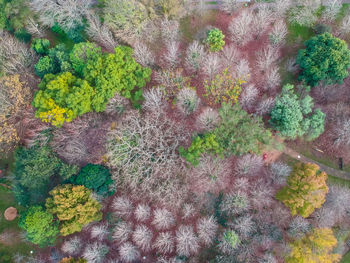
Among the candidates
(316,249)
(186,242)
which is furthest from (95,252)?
(316,249)

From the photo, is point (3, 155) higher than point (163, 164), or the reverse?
point (163, 164)

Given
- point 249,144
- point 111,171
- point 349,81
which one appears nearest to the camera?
point 249,144

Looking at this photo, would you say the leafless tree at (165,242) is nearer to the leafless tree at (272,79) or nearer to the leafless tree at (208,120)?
the leafless tree at (208,120)

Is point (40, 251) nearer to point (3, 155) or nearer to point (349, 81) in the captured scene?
point (3, 155)

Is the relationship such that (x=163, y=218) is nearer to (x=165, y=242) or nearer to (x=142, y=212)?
(x=142, y=212)

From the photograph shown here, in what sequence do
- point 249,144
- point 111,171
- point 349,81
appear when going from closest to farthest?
point 249,144, point 111,171, point 349,81

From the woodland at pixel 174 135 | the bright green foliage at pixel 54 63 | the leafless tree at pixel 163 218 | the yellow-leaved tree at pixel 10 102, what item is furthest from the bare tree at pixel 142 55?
the leafless tree at pixel 163 218

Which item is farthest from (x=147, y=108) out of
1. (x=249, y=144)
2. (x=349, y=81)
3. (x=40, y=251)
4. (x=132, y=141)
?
(x=349, y=81)

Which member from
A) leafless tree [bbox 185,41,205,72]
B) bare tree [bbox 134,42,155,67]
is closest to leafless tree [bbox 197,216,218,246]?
leafless tree [bbox 185,41,205,72]
